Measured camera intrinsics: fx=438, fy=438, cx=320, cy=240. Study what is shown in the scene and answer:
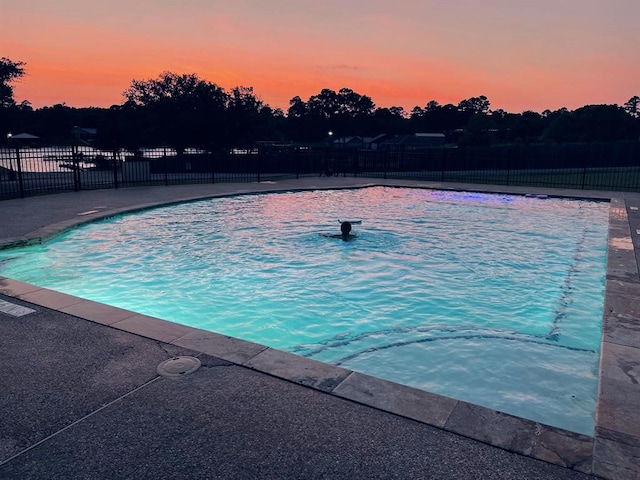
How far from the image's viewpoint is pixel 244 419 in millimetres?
3602

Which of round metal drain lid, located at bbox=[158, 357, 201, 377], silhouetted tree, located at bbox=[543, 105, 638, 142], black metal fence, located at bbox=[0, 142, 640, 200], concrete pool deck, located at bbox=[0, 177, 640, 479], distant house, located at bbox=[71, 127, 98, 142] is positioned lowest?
concrete pool deck, located at bbox=[0, 177, 640, 479]

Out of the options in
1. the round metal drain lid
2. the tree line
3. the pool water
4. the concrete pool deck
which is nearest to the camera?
the concrete pool deck

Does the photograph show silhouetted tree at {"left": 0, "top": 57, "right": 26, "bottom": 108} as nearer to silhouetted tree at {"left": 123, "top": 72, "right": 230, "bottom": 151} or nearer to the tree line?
the tree line

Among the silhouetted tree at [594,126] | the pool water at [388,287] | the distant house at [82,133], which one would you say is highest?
the distant house at [82,133]

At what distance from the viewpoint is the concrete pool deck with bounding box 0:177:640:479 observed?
308 cm

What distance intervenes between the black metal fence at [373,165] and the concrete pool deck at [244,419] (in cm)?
2205

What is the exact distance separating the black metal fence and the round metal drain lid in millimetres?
22349

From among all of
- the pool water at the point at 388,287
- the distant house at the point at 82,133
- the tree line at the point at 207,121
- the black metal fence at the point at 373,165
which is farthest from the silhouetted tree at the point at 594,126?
the distant house at the point at 82,133

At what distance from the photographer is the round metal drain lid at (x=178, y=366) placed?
4324mm

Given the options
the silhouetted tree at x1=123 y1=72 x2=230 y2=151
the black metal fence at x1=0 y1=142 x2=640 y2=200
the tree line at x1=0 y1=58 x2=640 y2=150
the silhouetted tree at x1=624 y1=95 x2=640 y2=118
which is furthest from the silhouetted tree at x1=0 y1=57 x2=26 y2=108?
the silhouetted tree at x1=624 y1=95 x2=640 y2=118

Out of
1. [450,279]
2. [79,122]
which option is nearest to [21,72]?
[450,279]

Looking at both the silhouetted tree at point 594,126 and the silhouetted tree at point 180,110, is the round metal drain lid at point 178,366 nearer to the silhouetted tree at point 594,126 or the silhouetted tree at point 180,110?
the silhouetted tree at point 180,110

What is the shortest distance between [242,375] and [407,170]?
4157cm

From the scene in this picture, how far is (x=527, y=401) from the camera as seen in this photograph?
17.4 ft
